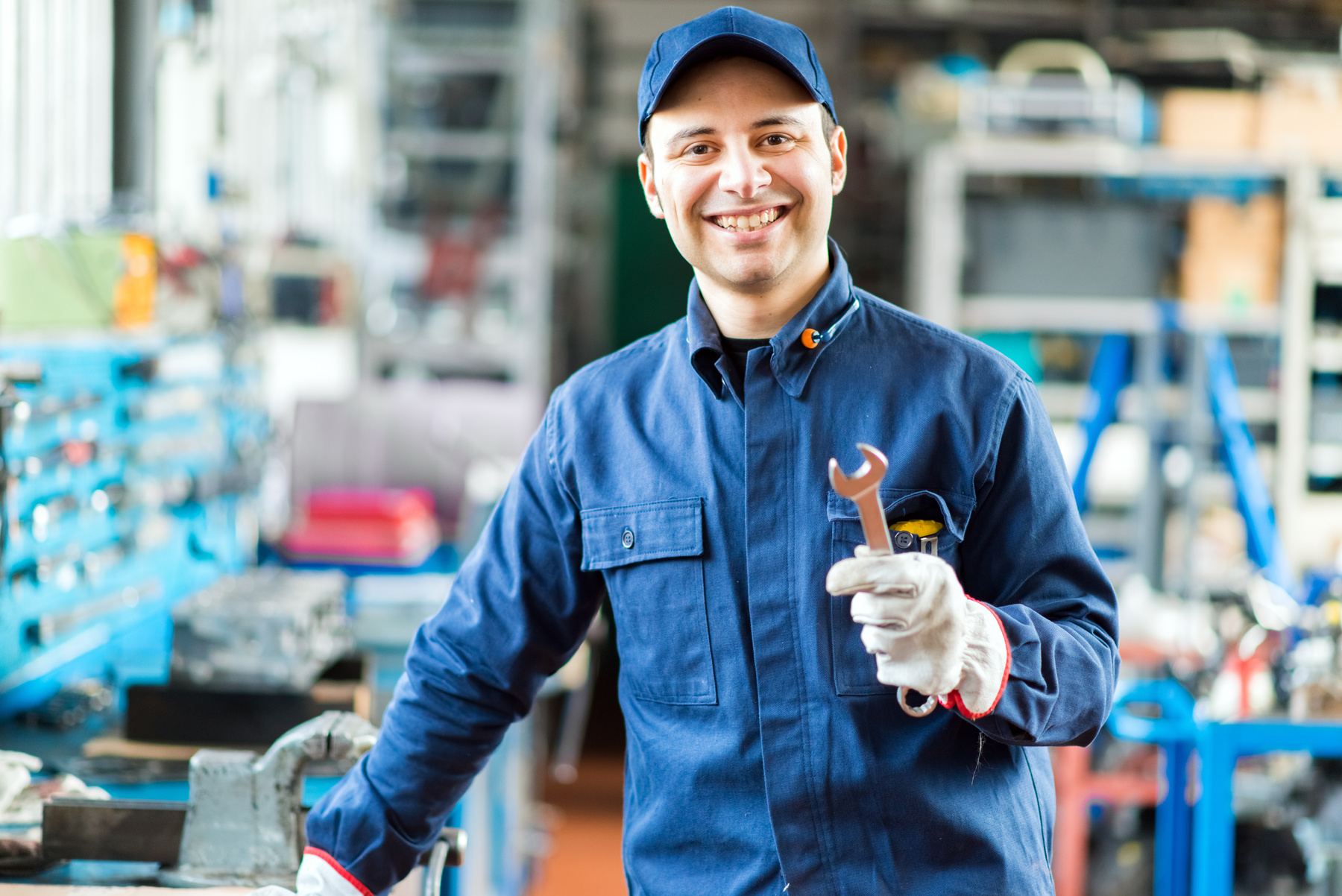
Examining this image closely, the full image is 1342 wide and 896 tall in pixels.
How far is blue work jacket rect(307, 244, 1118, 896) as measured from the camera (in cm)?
136

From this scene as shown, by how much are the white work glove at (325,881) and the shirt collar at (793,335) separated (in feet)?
2.26

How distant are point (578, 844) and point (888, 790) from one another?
3.49 metres

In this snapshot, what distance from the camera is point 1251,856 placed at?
10.7 ft

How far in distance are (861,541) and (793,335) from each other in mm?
237

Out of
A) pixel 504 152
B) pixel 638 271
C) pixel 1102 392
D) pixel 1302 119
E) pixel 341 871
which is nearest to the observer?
pixel 341 871

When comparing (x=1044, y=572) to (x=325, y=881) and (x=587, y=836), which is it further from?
(x=587, y=836)

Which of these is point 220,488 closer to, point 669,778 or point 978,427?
point 669,778

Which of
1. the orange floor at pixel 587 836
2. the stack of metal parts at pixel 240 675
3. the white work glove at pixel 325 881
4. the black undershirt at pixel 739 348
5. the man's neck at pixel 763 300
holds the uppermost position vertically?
the man's neck at pixel 763 300

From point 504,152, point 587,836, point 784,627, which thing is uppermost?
point 504,152

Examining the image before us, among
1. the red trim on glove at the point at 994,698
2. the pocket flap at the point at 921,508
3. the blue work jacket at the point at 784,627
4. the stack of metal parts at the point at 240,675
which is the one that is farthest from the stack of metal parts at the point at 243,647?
the red trim on glove at the point at 994,698

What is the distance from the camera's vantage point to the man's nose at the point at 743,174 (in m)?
1.40

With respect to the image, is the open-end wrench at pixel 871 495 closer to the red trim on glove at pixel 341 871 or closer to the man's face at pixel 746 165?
the man's face at pixel 746 165

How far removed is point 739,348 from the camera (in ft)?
5.01

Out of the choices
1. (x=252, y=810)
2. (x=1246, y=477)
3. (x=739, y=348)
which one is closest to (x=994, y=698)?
(x=739, y=348)
